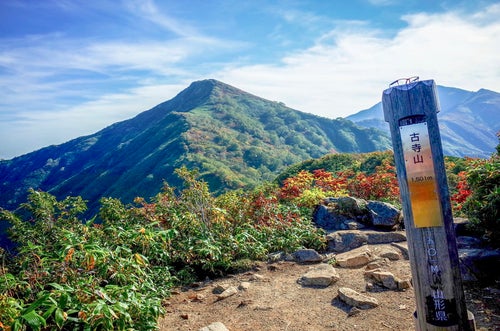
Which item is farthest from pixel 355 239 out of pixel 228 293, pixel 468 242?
pixel 228 293

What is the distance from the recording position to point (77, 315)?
302 centimetres

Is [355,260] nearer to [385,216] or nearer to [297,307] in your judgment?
[297,307]

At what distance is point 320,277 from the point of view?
4750mm

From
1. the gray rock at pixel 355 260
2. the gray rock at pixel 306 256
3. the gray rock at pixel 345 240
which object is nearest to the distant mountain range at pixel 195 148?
the gray rock at pixel 345 240

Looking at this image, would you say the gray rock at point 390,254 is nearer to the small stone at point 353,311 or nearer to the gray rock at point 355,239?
the gray rock at point 355,239

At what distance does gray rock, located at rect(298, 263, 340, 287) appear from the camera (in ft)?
15.4

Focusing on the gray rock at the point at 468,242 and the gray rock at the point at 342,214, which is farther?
the gray rock at the point at 342,214

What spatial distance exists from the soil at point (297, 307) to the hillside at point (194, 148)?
25.1 meters

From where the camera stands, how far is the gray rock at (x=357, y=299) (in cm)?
392

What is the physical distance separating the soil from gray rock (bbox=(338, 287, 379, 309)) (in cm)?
6

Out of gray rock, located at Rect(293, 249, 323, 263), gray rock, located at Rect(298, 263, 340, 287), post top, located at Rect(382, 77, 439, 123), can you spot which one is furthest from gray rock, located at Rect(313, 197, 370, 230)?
post top, located at Rect(382, 77, 439, 123)

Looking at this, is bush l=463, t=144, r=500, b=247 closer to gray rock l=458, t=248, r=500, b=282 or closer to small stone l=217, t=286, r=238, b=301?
gray rock l=458, t=248, r=500, b=282

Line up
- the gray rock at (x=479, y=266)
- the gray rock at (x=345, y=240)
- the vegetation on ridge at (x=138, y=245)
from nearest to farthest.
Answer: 1. the vegetation on ridge at (x=138, y=245)
2. the gray rock at (x=479, y=266)
3. the gray rock at (x=345, y=240)

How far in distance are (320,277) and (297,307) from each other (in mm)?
783
